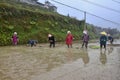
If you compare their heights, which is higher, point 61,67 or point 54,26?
point 54,26

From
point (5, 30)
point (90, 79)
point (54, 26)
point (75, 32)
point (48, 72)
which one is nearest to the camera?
point (90, 79)

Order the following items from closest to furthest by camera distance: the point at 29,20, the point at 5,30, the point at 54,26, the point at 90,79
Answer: the point at 90,79
the point at 5,30
the point at 29,20
the point at 54,26

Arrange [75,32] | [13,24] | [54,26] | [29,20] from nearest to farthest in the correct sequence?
1. [13,24]
2. [29,20]
3. [54,26]
4. [75,32]

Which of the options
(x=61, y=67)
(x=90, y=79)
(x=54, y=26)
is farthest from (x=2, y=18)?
(x=90, y=79)

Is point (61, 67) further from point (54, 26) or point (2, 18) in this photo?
point (54, 26)

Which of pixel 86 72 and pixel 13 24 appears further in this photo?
pixel 13 24

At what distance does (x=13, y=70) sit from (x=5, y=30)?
65.1ft

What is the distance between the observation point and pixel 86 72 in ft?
36.2

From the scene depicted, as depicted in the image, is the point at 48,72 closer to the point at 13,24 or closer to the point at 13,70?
the point at 13,70

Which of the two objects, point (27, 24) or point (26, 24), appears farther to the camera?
point (27, 24)

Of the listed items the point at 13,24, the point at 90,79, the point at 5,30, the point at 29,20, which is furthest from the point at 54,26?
the point at 90,79

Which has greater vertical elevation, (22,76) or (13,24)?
(13,24)

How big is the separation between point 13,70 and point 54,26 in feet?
106

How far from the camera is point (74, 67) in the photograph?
40.3 ft
